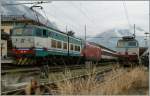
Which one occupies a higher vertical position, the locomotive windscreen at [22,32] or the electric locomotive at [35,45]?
the locomotive windscreen at [22,32]

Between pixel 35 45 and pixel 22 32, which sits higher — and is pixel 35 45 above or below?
below

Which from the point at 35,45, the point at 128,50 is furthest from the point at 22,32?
the point at 128,50

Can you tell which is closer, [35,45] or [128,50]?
[35,45]

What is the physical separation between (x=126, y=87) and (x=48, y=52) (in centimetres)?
1438

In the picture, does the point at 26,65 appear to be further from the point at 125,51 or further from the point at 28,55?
the point at 125,51

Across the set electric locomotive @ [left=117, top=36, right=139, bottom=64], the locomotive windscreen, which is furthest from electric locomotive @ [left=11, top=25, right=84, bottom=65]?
electric locomotive @ [left=117, top=36, right=139, bottom=64]

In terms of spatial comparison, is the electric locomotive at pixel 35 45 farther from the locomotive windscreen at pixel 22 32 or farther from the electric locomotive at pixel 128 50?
the electric locomotive at pixel 128 50

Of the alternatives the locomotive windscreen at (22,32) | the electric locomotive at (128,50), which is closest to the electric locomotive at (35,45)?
the locomotive windscreen at (22,32)

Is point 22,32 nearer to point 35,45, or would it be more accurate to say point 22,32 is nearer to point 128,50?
point 35,45

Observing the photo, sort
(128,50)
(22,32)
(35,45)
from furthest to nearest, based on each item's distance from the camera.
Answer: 1. (128,50)
2. (22,32)
3. (35,45)

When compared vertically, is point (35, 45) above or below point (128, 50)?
above

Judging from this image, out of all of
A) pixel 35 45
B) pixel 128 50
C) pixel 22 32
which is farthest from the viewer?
pixel 128 50

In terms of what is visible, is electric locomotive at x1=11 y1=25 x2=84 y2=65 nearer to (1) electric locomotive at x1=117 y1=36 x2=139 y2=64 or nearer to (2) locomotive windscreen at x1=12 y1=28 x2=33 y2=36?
(2) locomotive windscreen at x1=12 y1=28 x2=33 y2=36

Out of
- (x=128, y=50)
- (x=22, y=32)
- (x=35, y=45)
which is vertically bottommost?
(x=128, y=50)
